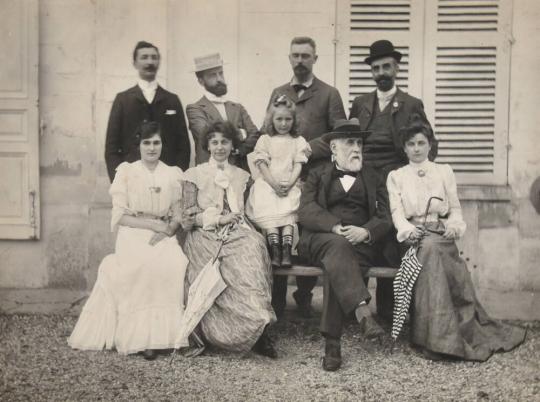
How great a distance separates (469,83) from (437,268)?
2.18 metres

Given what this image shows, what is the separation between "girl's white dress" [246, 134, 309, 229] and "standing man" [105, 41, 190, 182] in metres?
0.71

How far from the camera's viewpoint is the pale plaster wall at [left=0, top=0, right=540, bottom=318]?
20.7 feet

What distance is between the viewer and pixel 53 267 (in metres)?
6.49

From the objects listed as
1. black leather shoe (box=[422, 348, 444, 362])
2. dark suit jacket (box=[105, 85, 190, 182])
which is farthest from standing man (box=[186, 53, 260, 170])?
black leather shoe (box=[422, 348, 444, 362])

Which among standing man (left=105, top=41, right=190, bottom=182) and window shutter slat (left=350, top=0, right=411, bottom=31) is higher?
window shutter slat (left=350, top=0, right=411, bottom=31)

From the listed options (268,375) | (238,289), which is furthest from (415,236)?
(268,375)

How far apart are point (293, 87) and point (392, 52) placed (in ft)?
2.59

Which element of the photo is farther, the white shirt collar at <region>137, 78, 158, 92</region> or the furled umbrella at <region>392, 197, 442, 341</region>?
the white shirt collar at <region>137, 78, 158, 92</region>

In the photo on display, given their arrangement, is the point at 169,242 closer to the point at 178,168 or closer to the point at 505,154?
the point at 178,168

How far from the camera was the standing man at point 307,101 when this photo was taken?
18.6ft

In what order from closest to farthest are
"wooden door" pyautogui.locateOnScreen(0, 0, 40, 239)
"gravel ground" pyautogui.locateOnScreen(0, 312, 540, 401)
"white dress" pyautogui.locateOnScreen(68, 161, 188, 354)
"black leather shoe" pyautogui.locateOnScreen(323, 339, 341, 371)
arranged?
"gravel ground" pyautogui.locateOnScreen(0, 312, 540, 401) → "black leather shoe" pyautogui.locateOnScreen(323, 339, 341, 371) → "white dress" pyautogui.locateOnScreen(68, 161, 188, 354) → "wooden door" pyautogui.locateOnScreen(0, 0, 40, 239)

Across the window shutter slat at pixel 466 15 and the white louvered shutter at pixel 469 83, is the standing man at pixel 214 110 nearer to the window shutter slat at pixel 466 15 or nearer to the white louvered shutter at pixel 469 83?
the white louvered shutter at pixel 469 83

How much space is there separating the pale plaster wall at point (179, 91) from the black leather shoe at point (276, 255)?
5.21 feet

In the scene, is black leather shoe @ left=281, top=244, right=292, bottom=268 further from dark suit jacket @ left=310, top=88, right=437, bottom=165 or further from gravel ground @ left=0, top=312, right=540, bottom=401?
dark suit jacket @ left=310, top=88, right=437, bottom=165
